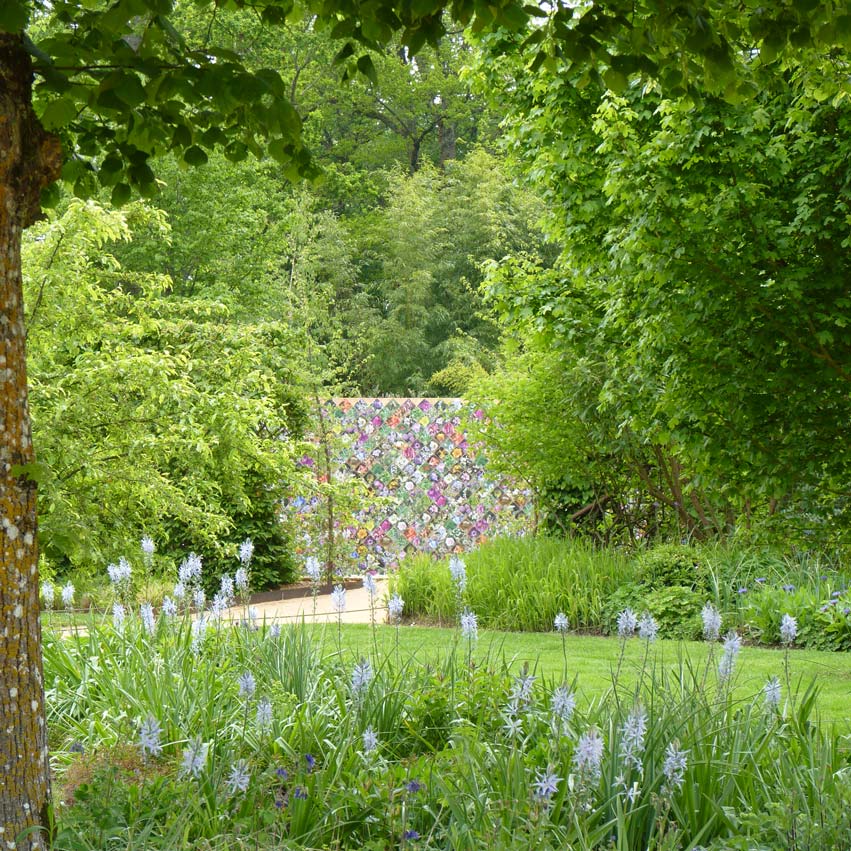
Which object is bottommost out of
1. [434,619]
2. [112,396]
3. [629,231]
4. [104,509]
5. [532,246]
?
[434,619]

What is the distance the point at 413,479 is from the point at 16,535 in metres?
10.6

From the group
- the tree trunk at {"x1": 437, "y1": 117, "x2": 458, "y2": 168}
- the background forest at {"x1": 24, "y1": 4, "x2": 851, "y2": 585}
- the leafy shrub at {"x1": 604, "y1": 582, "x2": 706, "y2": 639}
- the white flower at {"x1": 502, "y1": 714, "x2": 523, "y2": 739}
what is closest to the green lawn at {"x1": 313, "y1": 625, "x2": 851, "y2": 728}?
the leafy shrub at {"x1": 604, "y1": 582, "x2": 706, "y2": 639}

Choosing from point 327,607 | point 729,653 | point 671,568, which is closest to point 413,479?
point 327,607

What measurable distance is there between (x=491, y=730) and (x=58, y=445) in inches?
157

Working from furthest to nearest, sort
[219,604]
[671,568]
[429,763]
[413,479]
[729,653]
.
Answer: [413,479] → [671,568] → [219,604] → [429,763] → [729,653]

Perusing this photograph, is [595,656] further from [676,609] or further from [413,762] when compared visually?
[413,762]

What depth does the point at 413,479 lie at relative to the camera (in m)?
13.5

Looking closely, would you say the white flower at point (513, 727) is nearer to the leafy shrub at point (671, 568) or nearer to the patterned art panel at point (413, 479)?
the leafy shrub at point (671, 568)

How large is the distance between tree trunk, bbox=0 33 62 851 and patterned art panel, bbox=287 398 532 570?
33.4 ft

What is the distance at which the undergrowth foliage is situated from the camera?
295 centimetres

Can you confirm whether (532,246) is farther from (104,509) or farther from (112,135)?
(112,135)

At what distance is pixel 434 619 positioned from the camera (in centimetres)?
884

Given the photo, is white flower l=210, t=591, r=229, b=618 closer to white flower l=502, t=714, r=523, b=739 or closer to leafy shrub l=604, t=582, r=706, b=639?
white flower l=502, t=714, r=523, b=739

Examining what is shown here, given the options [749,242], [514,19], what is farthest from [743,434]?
[514,19]
